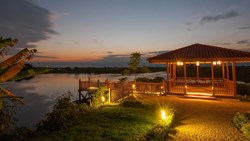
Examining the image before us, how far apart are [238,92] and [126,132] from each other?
13.2 m

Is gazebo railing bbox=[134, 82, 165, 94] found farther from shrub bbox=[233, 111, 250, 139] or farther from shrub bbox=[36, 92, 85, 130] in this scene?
shrub bbox=[36, 92, 85, 130]

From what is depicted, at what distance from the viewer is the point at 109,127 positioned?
27.3 feet

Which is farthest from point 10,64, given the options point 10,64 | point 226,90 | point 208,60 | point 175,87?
point 226,90

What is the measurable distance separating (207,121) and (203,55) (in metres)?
6.73

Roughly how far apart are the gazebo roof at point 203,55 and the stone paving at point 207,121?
9.99 feet

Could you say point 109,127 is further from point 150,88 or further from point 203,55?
point 203,55

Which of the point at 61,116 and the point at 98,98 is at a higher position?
the point at 98,98

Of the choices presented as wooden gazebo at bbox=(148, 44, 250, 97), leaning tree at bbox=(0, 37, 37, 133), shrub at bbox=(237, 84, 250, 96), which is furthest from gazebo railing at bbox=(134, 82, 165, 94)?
leaning tree at bbox=(0, 37, 37, 133)

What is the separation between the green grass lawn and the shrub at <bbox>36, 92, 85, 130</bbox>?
0.39 m

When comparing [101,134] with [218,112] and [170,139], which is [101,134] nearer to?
[170,139]

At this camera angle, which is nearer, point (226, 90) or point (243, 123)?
point (243, 123)

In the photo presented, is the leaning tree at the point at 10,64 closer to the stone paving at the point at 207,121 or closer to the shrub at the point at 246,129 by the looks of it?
the stone paving at the point at 207,121

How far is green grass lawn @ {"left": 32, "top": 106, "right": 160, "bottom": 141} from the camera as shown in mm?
7208

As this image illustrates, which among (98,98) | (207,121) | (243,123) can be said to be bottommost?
(207,121)
